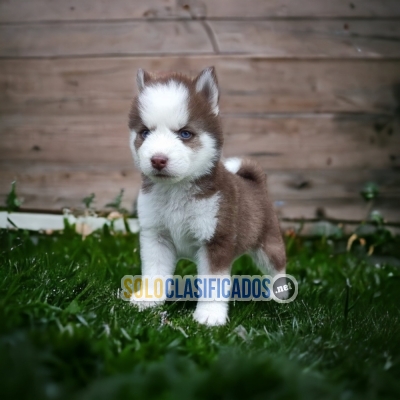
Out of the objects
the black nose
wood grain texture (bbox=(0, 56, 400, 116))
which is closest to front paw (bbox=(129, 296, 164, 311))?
the black nose

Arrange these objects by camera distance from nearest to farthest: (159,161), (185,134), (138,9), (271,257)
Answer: (159,161)
(185,134)
(271,257)
(138,9)

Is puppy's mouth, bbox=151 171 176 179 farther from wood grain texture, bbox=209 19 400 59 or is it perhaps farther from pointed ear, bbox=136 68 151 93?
wood grain texture, bbox=209 19 400 59

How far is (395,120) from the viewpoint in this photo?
498cm

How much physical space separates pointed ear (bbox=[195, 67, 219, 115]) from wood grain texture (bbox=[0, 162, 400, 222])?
2.17 meters

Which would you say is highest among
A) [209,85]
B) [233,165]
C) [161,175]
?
[209,85]

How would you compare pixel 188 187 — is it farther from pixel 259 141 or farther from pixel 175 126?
pixel 259 141

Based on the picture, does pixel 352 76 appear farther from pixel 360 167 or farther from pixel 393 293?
pixel 393 293

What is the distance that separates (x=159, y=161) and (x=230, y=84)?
8.00 feet

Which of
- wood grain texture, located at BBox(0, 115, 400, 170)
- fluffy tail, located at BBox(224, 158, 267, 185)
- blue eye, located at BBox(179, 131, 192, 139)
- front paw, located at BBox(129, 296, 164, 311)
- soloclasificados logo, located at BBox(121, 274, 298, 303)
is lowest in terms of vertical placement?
front paw, located at BBox(129, 296, 164, 311)

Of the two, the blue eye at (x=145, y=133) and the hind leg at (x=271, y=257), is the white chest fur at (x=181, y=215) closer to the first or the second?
the blue eye at (x=145, y=133)

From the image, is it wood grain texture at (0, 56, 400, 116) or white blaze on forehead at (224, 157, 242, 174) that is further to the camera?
wood grain texture at (0, 56, 400, 116)

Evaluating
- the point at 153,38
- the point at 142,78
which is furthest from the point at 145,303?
the point at 153,38

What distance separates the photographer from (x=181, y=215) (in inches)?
113

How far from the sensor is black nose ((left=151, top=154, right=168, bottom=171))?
259cm
